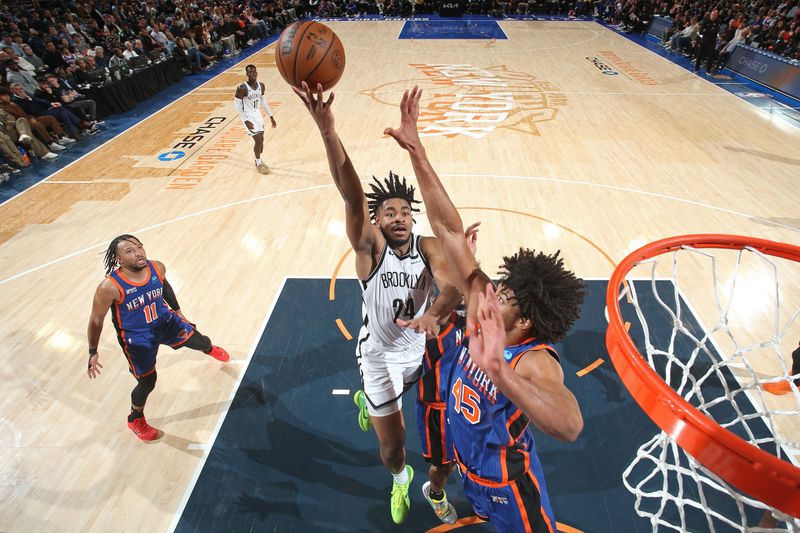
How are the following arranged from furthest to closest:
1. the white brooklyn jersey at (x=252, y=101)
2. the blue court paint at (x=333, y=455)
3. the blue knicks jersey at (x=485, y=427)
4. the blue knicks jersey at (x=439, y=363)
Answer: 1. the white brooklyn jersey at (x=252, y=101)
2. the blue court paint at (x=333, y=455)
3. the blue knicks jersey at (x=439, y=363)
4. the blue knicks jersey at (x=485, y=427)

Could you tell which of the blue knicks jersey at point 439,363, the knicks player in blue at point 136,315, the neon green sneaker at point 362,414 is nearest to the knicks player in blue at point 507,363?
the blue knicks jersey at point 439,363

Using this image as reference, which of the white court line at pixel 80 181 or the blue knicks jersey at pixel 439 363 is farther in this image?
the white court line at pixel 80 181

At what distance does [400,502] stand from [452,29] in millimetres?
20473

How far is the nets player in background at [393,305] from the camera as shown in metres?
2.90

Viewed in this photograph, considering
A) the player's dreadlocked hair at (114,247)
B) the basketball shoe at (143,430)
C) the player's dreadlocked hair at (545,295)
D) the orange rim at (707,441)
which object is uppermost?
the player's dreadlocked hair at (545,295)

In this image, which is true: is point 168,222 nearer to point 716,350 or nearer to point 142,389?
point 142,389

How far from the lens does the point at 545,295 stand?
6.84ft

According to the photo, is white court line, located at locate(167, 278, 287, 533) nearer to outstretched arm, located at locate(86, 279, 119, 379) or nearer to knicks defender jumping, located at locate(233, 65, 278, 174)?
outstretched arm, located at locate(86, 279, 119, 379)

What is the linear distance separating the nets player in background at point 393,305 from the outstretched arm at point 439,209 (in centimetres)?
56

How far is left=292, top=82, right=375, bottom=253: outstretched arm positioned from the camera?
2117 millimetres

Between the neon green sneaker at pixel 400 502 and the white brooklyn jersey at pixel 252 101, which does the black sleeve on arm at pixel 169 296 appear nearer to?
the neon green sneaker at pixel 400 502

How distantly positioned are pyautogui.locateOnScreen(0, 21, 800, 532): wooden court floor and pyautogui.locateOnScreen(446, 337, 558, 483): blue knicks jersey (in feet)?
7.38

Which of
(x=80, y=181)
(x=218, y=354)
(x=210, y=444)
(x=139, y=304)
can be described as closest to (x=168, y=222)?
(x=80, y=181)

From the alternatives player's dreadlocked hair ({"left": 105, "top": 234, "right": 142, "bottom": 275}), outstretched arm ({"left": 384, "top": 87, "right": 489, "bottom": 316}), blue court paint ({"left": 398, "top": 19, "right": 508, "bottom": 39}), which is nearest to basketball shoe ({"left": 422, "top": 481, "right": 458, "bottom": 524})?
outstretched arm ({"left": 384, "top": 87, "right": 489, "bottom": 316})
